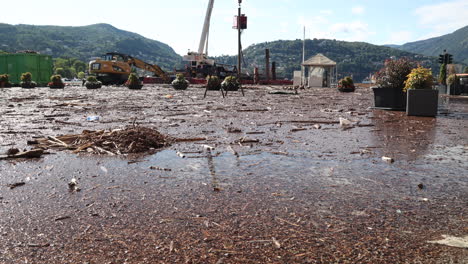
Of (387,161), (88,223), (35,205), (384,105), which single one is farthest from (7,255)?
(384,105)

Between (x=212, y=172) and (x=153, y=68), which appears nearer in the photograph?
(x=212, y=172)

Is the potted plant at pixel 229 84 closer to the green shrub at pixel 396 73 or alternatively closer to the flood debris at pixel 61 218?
the green shrub at pixel 396 73

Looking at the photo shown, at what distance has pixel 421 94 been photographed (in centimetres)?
1154

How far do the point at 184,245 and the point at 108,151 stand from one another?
370 cm

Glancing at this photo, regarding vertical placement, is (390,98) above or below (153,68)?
below

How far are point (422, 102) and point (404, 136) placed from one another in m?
4.71

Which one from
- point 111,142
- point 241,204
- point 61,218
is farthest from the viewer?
point 111,142

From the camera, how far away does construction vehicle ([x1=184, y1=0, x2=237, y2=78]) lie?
51497 mm

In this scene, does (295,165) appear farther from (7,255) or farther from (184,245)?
(7,255)

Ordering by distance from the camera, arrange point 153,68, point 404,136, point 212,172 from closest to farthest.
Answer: point 212,172 < point 404,136 < point 153,68

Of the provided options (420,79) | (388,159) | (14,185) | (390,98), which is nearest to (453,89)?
(390,98)

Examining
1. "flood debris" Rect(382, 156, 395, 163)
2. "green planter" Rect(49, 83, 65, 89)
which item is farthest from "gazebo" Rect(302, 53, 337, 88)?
"flood debris" Rect(382, 156, 395, 163)

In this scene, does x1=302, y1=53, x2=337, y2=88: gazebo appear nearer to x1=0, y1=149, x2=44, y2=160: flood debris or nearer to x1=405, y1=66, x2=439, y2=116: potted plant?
x1=405, y1=66, x2=439, y2=116: potted plant

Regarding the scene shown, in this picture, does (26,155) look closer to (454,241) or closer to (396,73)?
(454,241)
